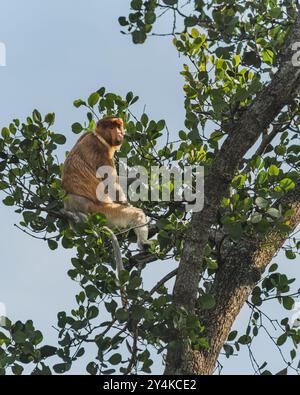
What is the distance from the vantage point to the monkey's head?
8.31 metres

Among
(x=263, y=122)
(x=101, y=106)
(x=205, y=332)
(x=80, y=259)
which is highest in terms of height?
(x=101, y=106)

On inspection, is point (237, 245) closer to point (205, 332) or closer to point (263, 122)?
point (205, 332)

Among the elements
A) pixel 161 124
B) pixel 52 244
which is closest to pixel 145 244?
pixel 52 244

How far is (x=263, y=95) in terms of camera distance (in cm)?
660

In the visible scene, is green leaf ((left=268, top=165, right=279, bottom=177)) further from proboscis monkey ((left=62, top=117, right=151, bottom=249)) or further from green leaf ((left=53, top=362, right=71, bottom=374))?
green leaf ((left=53, top=362, right=71, bottom=374))

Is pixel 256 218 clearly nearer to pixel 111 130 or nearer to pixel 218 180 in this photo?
pixel 218 180

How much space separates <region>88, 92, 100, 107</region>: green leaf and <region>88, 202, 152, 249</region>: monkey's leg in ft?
3.76

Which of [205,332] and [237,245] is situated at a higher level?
[237,245]

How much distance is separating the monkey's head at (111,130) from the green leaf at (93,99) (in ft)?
1.39

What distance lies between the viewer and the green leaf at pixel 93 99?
774cm

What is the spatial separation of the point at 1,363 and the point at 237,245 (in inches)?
84.9

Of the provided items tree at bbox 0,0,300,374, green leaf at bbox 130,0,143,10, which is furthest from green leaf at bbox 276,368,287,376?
green leaf at bbox 130,0,143,10

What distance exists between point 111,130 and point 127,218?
2.85 ft
